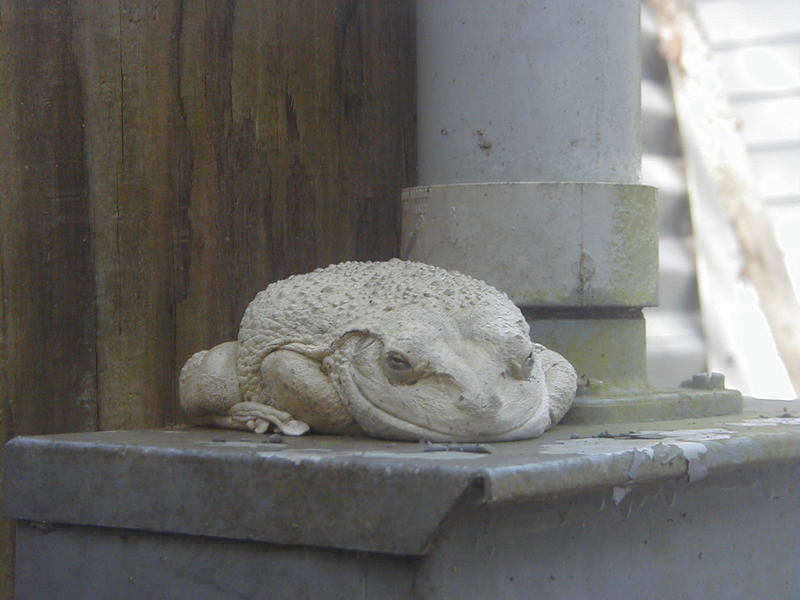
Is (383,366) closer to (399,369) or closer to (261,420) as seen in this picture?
(399,369)

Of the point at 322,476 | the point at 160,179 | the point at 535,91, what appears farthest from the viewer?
the point at 160,179

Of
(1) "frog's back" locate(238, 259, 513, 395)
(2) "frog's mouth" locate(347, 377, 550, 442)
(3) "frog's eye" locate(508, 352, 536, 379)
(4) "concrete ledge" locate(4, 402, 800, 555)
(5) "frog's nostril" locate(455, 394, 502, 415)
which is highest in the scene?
(1) "frog's back" locate(238, 259, 513, 395)

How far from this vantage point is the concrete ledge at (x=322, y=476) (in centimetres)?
204

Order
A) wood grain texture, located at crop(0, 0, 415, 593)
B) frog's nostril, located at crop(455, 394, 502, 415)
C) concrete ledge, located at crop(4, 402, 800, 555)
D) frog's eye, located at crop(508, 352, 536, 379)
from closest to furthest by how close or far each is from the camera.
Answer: concrete ledge, located at crop(4, 402, 800, 555), frog's nostril, located at crop(455, 394, 502, 415), frog's eye, located at crop(508, 352, 536, 379), wood grain texture, located at crop(0, 0, 415, 593)

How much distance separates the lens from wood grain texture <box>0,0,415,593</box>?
3068 mm

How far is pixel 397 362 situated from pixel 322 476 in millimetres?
428

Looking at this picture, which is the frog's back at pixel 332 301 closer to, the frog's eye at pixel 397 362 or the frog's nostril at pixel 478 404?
the frog's eye at pixel 397 362

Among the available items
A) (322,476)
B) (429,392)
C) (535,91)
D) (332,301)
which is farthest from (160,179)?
(322,476)

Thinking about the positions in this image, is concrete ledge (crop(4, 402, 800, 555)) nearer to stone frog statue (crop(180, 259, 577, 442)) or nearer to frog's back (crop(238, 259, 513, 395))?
stone frog statue (crop(180, 259, 577, 442))

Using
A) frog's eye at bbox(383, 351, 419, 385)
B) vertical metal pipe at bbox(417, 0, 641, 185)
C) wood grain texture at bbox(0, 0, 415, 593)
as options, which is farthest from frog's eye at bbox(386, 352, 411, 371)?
wood grain texture at bbox(0, 0, 415, 593)

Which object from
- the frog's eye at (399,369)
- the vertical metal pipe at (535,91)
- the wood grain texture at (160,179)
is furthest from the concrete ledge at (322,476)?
the vertical metal pipe at (535,91)

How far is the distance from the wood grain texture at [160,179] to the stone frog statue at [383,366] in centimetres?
44

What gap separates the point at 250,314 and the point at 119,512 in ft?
1.96

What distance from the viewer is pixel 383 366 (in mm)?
2533
